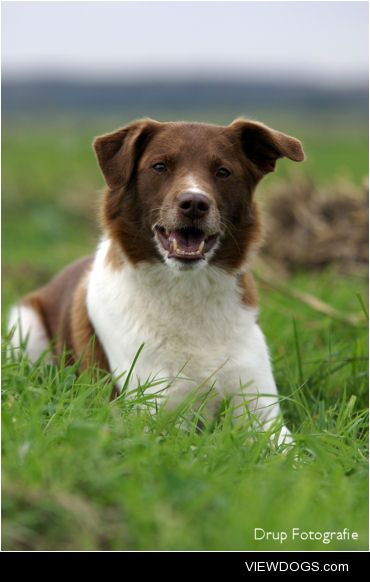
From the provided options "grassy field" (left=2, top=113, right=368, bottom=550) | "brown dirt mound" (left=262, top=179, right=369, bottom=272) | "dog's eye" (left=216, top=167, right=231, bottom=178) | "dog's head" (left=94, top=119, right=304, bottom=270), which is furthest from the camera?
"brown dirt mound" (left=262, top=179, right=369, bottom=272)

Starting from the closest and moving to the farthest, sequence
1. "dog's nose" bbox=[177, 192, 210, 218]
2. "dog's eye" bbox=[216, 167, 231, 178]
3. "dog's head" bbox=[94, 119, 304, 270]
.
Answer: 1. "dog's nose" bbox=[177, 192, 210, 218]
2. "dog's head" bbox=[94, 119, 304, 270]
3. "dog's eye" bbox=[216, 167, 231, 178]

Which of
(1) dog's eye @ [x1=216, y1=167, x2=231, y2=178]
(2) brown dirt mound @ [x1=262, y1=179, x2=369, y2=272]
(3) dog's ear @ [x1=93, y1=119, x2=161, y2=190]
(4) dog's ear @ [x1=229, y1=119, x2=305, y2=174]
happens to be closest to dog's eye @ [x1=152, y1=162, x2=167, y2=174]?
(3) dog's ear @ [x1=93, y1=119, x2=161, y2=190]

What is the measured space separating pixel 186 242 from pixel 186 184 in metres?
0.33

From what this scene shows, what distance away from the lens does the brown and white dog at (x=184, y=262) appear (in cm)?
452

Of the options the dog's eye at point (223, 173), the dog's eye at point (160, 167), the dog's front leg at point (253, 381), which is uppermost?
the dog's eye at point (160, 167)

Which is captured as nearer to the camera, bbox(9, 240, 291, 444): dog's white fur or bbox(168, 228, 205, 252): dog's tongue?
bbox(168, 228, 205, 252): dog's tongue

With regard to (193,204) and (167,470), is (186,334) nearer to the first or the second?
(193,204)

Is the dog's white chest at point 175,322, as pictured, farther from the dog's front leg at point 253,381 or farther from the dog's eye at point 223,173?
the dog's eye at point 223,173

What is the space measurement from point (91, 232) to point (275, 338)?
8.16m

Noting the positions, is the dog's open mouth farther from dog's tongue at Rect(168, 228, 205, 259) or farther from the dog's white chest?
the dog's white chest

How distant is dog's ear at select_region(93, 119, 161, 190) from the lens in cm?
463

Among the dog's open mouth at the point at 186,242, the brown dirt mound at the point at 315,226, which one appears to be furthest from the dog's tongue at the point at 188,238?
the brown dirt mound at the point at 315,226

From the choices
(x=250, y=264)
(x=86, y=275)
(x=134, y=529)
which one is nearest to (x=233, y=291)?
(x=250, y=264)

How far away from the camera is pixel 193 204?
4234mm
